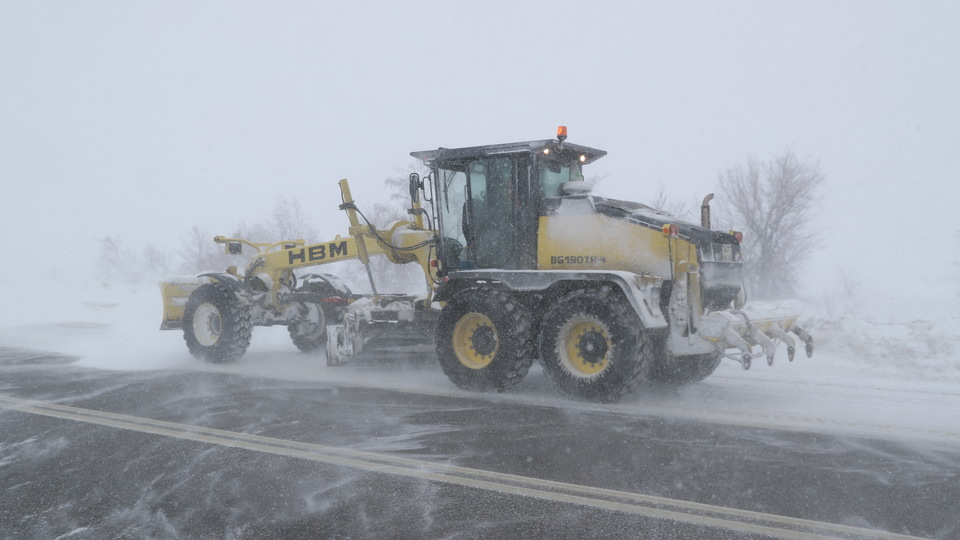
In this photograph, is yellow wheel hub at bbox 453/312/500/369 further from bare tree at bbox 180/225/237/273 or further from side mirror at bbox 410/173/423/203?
bare tree at bbox 180/225/237/273

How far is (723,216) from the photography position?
2627cm

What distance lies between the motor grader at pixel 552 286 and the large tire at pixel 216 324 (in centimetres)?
189

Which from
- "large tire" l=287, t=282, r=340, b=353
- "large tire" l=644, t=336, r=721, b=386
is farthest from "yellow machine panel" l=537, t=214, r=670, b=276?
"large tire" l=287, t=282, r=340, b=353

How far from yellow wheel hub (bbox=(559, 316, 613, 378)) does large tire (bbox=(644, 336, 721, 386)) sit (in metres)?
1.04

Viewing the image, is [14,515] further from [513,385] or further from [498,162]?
[498,162]

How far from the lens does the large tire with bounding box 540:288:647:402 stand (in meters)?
6.75

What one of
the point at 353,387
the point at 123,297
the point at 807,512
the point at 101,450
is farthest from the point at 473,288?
the point at 123,297

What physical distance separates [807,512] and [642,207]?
4633 millimetres

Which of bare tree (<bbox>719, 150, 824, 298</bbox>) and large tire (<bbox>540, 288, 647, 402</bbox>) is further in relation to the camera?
bare tree (<bbox>719, 150, 824, 298</bbox>)

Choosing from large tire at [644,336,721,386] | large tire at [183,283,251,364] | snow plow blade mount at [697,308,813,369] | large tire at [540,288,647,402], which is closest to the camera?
snow plow blade mount at [697,308,813,369]

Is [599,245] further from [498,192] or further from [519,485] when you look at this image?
[519,485]

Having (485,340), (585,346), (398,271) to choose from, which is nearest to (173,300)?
(485,340)

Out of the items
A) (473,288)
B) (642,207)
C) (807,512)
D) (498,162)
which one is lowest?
(807,512)

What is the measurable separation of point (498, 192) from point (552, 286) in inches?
51.9
